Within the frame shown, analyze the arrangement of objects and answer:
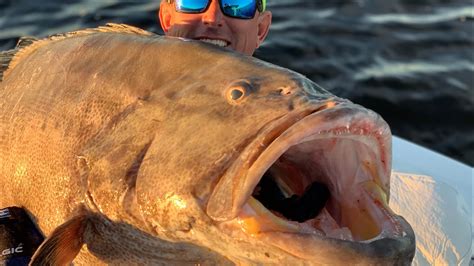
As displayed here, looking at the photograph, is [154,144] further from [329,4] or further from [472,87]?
[329,4]

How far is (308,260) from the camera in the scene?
2020 mm

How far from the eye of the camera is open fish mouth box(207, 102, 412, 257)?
2020 mm

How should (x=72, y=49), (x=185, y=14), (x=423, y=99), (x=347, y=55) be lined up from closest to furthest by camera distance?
(x=72, y=49) < (x=185, y=14) < (x=423, y=99) < (x=347, y=55)

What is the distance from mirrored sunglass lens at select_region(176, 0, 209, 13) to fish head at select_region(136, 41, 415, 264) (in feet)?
4.51

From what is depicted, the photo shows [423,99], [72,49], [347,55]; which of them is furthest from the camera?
[347,55]

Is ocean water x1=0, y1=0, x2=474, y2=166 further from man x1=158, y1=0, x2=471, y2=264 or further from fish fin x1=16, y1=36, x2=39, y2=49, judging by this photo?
fish fin x1=16, y1=36, x2=39, y2=49

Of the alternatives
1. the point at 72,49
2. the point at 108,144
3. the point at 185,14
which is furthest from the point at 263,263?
the point at 185,14

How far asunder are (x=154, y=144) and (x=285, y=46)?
7.95 metres

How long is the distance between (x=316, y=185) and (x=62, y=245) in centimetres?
98

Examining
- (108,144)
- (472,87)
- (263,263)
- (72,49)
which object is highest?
(72,49)

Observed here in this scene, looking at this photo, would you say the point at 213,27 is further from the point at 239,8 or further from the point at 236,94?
the point at 236,94

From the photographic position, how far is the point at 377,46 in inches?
399

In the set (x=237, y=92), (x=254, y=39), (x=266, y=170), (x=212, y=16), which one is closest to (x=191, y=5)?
(x=212, y=16)

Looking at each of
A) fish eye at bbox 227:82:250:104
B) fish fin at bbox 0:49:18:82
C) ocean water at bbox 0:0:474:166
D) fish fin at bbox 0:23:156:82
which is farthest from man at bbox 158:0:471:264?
ocean water at bbox 0:0:474:166
